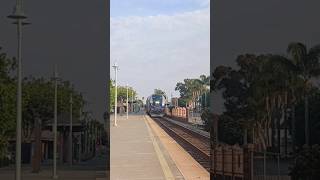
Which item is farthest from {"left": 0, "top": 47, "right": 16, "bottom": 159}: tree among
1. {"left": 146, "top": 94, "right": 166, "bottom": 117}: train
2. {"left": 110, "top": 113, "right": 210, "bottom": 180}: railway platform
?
{"left": 146, "top": 94, "right": 166, "bottom": 117}: train

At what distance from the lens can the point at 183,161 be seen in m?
30.1

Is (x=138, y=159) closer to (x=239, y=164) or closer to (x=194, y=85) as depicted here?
(x=194, y=85)

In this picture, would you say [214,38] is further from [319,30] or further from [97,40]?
[319,30]

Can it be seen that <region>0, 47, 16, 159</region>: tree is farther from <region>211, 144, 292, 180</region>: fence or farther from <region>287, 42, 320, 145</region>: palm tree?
<region>287, 42, 320, 145</region>: palm tree

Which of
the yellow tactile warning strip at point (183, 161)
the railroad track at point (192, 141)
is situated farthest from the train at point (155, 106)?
the yellow tactile warning strip at point (183, 161)

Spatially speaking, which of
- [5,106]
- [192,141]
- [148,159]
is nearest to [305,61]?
[192,141]

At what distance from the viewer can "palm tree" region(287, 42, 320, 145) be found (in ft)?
132

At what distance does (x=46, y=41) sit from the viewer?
29.4 m

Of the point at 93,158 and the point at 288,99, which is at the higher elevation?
the point at 288,99

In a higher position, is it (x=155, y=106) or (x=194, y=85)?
(x=194, y=85)

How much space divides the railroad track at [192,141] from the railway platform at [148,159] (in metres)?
0.31

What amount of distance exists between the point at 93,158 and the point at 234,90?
11362mm

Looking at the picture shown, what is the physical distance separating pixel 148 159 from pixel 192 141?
20.8 feet

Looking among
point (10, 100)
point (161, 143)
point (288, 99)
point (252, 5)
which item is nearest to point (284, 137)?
point (288, 99)
